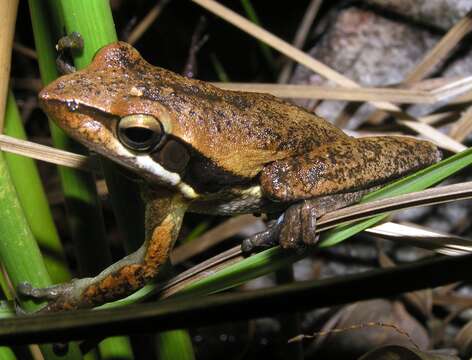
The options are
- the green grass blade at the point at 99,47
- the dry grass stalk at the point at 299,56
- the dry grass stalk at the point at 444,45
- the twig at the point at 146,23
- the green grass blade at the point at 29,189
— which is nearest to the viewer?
the green grass blade at the point at 99,47

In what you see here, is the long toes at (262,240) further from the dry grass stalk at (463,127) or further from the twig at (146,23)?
the twig at (146,23)

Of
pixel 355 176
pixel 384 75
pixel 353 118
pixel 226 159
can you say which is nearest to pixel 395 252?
Result: pixel 353 118

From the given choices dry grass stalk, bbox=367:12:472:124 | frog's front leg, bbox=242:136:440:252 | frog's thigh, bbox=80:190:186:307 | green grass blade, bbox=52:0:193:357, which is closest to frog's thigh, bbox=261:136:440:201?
frog's front leg, bbox=242:136:440:252

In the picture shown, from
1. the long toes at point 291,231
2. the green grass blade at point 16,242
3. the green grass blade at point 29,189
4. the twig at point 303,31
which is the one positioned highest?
the twig at point 303,31

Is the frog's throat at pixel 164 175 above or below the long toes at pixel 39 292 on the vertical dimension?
above

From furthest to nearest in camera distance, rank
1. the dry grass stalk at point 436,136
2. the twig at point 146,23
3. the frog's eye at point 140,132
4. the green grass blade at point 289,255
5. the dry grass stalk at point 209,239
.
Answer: the twig at point 146,23, the dry grass stalk at point 209,239, the dry grass stalk at point 436,136, the frog's eye at point 140,132, the green grass blade at point 289,255

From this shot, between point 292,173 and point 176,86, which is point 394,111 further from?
point 176,86

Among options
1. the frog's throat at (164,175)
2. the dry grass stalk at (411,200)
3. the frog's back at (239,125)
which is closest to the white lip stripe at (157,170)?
the frog's throat at (164,175)

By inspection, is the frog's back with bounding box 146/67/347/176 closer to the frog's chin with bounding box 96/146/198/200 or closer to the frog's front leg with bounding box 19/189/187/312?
the frog's chin with bounding box 96/146/198/200
